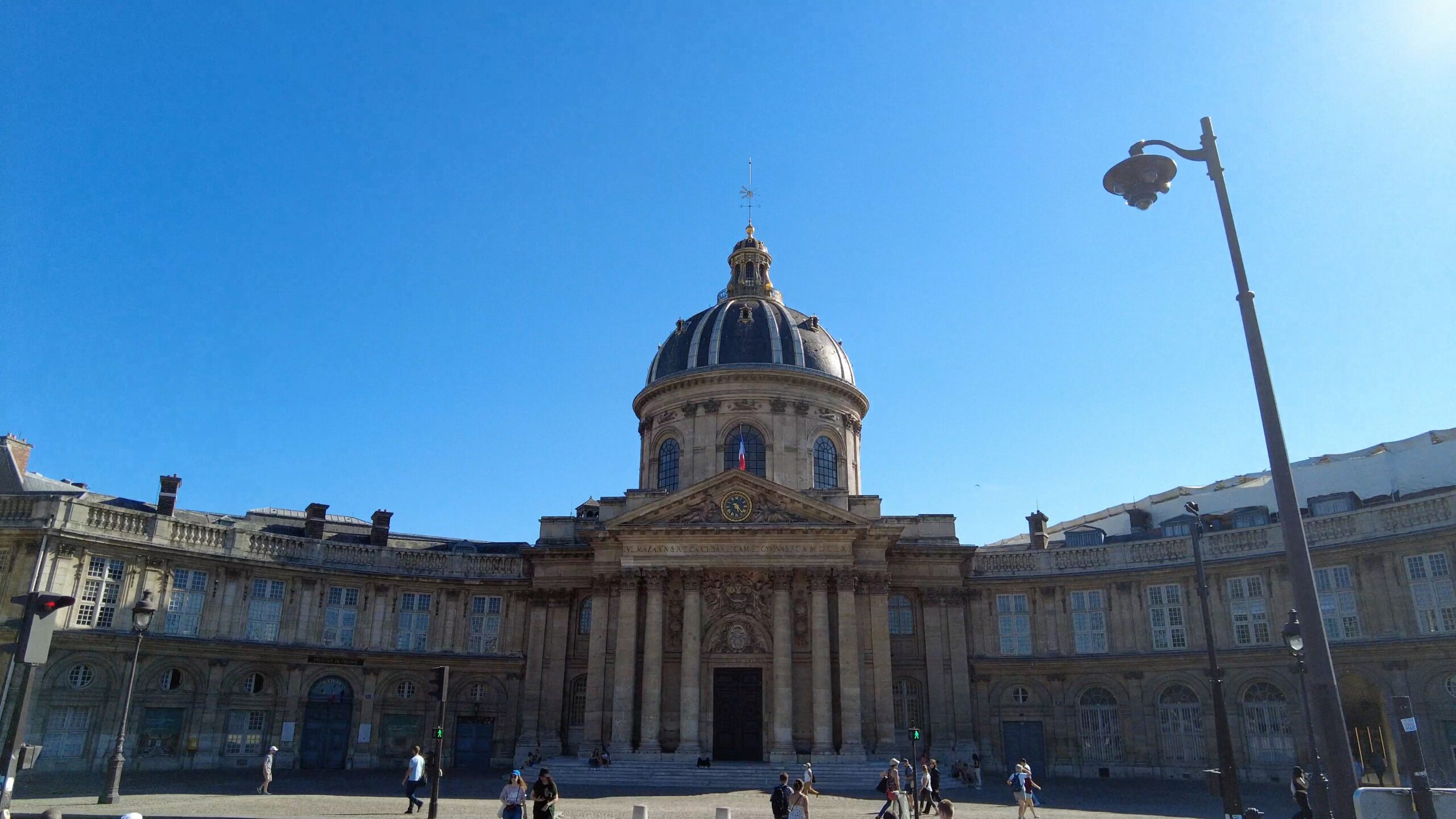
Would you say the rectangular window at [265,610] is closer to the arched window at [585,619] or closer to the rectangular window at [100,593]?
the rectangular window at [100,593]

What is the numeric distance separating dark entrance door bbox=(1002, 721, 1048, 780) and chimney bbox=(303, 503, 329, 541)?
31.9 metres

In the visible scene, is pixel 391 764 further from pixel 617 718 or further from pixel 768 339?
pixel 768 339

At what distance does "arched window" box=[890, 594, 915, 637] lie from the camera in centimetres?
4266

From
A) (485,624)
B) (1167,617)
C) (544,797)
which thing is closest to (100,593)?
(485,624)

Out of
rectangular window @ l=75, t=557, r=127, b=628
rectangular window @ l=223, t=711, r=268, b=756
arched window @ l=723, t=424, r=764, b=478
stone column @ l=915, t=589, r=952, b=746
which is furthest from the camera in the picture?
arched window @ l=723, t=424, r=764, b=478

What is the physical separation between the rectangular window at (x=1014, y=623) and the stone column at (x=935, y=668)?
283 cm

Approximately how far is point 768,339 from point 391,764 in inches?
1036

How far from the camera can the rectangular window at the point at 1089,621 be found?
136ft

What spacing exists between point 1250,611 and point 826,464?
64.5ft

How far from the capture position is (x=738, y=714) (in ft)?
127

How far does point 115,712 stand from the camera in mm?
34656

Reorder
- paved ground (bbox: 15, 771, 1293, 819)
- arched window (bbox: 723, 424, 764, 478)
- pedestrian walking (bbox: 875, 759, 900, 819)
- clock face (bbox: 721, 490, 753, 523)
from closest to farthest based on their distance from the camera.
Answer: pedestrian walking (bbox: 875, 759, 900, 819)
paved ground (bbox: 15, 771, 1293, 819)
clock face (bbox: 721, 490, 753, 523)
arched window (bbox: 723, 424, 764, 478)

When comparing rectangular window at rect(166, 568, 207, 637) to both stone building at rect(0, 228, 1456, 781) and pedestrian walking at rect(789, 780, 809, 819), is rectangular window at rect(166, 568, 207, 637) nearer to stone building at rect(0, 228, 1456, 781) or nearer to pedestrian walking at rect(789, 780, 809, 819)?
stone building at rect(0, 228, 1456, 781)

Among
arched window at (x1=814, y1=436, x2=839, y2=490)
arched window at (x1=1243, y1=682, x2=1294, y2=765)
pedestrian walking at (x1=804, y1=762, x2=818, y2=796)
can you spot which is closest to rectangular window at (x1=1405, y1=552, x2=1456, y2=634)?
arched window at (x1=1243, y1=682, x2=1294, y2=765)
